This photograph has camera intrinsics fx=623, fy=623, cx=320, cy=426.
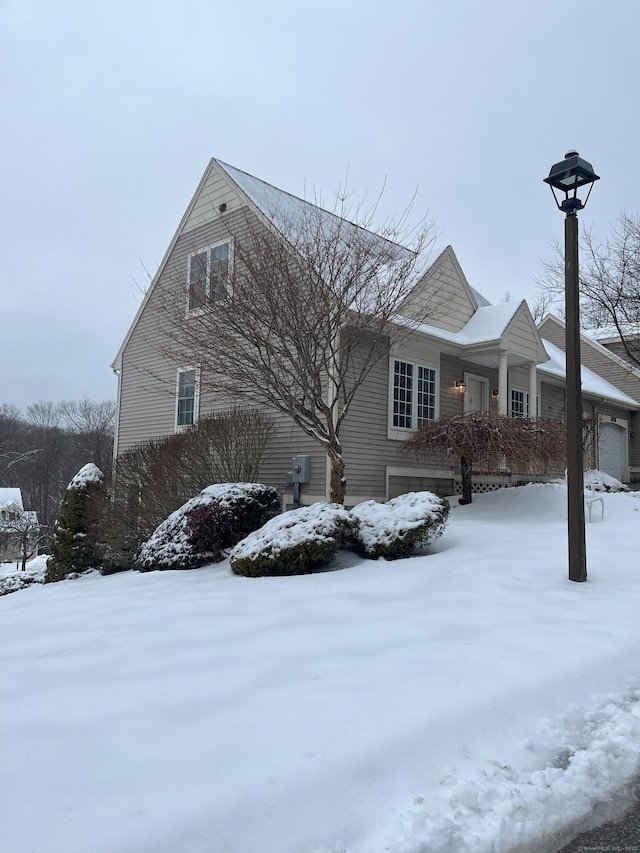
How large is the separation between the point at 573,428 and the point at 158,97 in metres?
21.3

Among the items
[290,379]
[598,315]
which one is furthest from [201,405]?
[598,315]

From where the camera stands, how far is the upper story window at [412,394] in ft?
41.1

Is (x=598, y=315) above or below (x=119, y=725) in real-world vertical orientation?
above

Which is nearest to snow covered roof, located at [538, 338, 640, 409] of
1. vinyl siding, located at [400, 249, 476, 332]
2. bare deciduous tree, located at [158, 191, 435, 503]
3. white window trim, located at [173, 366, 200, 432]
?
vinyl siding, located at [400, 249, 476, 332]

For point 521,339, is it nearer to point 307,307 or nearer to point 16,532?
point 307,307

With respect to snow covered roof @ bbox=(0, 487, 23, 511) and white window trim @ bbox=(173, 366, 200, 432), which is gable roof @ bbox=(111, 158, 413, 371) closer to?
white window trim @ bbox=(173, 366, 200, 432)

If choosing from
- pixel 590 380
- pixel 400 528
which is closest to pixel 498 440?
pixel 400 528

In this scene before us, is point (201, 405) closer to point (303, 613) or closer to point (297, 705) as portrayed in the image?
point (303, 613)

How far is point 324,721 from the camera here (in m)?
3.00

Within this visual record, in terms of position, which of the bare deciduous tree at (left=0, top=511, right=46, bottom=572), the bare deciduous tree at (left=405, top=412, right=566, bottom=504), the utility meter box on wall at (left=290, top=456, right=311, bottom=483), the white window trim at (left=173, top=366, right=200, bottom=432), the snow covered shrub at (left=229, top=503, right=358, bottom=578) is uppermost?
the white window trim at (left=173, top=366, right=200, bottom=432)

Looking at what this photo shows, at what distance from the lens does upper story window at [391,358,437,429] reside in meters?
12.5

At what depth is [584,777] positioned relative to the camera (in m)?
2.77

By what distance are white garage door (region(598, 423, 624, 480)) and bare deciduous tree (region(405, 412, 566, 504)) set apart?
9.85 metres

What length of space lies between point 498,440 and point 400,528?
376 cm
